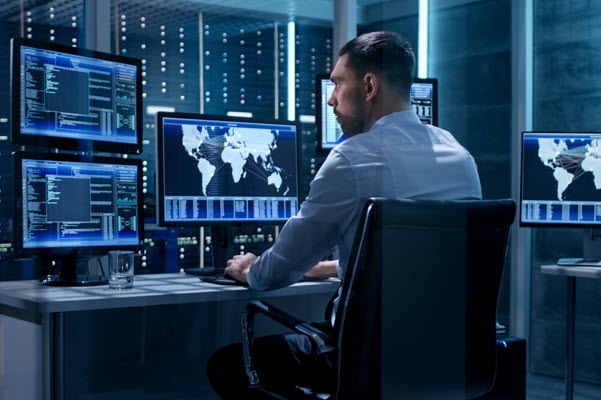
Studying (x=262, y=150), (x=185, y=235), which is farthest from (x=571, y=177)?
(x=185, y=235)

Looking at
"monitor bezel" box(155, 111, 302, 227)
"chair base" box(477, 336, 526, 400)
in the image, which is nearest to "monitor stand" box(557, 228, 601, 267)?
"chair base" box(477, 336, 526, 400)

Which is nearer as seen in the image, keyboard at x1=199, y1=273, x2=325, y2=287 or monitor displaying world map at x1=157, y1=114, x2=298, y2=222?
keyboard at x1=199, y1=273, x2=325, y2=287

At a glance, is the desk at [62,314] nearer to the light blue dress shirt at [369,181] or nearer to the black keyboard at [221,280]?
the black keyboard at [221,280]

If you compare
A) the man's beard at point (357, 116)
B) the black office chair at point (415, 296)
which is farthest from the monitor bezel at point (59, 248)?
the black office chair at point (415, 296)

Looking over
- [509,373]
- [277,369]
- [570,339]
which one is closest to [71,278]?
[277,369]

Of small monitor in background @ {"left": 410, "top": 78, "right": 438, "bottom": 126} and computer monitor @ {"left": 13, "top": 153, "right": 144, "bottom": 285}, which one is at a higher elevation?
small monitor in background @ {"left": 410, "top": 78, "right": 438, "bottom": 126}

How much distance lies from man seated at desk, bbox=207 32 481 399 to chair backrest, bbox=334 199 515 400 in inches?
5.1

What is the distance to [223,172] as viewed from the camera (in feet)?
8.43

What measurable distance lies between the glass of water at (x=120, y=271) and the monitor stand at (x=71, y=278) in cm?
14

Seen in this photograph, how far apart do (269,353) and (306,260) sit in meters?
0.29

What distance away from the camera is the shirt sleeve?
1.67 metres

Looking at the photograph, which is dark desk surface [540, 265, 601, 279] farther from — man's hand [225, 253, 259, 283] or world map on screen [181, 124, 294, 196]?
man's hand [225, 253, 259, 283]

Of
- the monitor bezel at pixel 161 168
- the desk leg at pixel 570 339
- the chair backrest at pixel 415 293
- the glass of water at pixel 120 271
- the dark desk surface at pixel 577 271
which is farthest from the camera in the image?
the desk leg at pixel 570 339

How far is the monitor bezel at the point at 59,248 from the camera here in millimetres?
2178
